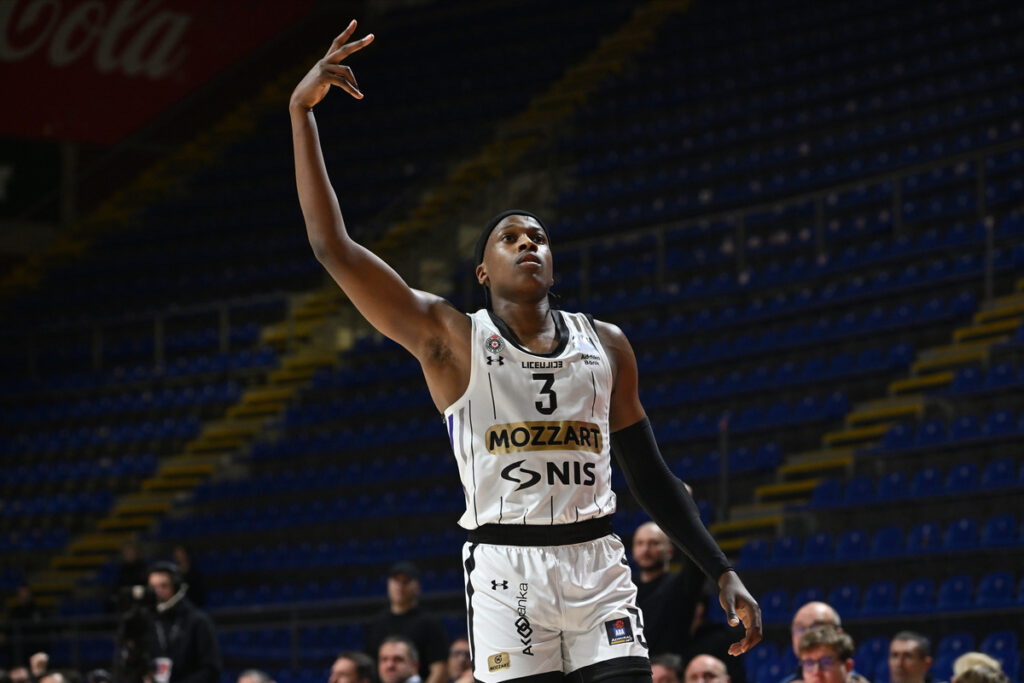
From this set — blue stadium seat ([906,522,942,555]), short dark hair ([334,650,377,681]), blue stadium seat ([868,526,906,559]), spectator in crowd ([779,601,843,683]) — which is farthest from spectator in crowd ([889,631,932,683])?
blue stadium seat ([868,526,906,559])

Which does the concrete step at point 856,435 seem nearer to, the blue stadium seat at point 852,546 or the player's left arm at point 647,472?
the blue stadium seat at point 852,546

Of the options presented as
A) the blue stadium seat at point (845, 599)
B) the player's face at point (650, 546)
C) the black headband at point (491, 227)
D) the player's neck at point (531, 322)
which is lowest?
the blue stadium seat at point (845, 599)

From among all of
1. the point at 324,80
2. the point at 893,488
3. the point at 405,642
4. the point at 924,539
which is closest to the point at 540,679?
the point at 324,80

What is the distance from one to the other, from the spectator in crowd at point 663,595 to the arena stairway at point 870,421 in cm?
531

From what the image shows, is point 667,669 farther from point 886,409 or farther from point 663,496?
point 886,409

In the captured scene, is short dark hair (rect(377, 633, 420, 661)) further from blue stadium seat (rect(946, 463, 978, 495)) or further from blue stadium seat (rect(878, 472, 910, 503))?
blue stadium seat (rect(946, 463, 978, 495))

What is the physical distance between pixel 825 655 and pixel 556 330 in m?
3.00

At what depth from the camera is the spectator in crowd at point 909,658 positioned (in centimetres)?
751

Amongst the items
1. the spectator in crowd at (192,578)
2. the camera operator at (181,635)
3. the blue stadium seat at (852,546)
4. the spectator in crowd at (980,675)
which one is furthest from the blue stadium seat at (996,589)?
the spectator in crowd at (192,578)

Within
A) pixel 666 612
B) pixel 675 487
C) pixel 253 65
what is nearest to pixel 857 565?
pixel 666 612

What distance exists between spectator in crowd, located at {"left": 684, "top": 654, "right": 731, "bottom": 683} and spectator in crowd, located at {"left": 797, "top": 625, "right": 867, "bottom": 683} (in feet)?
1.17

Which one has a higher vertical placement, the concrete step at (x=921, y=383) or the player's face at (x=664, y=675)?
the concrete step at (x=921, y=383)

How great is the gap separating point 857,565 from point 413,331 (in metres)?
7.97

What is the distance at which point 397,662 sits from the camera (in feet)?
26.6
